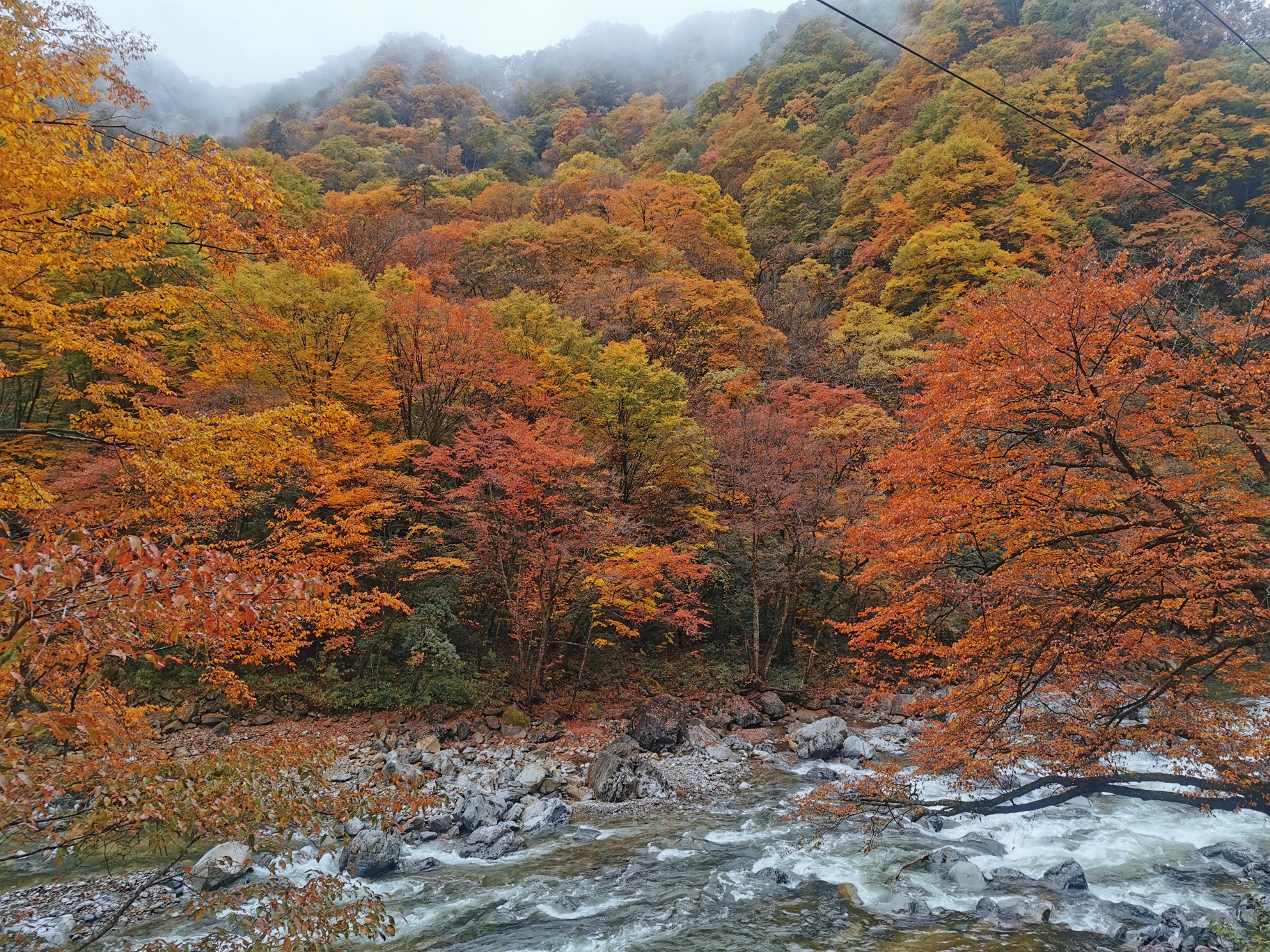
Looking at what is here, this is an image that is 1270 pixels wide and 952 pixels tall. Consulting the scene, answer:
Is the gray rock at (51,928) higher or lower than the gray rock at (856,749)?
higher

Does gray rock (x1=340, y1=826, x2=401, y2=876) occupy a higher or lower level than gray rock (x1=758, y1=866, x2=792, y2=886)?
lower

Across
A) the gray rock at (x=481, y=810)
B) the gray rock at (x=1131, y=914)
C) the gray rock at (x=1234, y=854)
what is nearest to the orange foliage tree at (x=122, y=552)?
the gray rock at (x=481, y=810)

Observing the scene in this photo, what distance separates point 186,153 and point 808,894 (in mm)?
10473

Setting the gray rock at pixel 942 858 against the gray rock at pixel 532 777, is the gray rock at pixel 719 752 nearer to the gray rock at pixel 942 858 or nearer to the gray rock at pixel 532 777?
the gray rock at pixel 532 777

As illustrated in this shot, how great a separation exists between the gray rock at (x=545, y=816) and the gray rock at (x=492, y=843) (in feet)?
Result: 0.94

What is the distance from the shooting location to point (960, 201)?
30125mm

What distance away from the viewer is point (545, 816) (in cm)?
1034

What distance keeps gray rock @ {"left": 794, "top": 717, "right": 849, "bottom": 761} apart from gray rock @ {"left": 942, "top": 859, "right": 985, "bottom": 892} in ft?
16.3

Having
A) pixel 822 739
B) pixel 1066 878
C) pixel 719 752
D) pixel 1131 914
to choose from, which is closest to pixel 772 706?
pixel 822 739

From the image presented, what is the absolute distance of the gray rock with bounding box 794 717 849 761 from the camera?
13.4 metres

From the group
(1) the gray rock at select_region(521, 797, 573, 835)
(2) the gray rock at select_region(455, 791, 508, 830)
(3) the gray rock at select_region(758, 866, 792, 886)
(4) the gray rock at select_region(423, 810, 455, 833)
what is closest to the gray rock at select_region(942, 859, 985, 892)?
(3) the gray rock at select_region(758, 866, 792, 886)

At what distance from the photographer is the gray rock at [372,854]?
8602mm

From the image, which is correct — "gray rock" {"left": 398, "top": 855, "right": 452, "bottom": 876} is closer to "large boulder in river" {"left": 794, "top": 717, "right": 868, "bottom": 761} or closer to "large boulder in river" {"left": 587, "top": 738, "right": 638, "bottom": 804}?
"large boulder in river" {"left": 587, "top": 738, "right": 638, "bottom": 804}

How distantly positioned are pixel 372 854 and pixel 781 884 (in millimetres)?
5732
